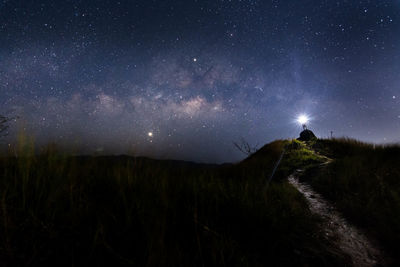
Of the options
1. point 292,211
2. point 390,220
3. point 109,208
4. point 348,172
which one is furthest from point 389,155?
point 109,208

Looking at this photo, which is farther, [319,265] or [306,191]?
[306,191]

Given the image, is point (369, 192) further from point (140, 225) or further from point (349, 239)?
point (140, 225)

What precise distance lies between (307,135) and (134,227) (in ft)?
53.0

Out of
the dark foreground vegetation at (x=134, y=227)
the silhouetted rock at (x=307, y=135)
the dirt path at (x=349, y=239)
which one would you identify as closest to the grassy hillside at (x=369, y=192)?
the dirt path at (x=349, y=239)

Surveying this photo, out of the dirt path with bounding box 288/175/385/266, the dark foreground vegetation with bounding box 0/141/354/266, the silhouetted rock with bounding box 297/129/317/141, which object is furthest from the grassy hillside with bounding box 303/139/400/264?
the silhouetted rock with bounding box 297/129/317/141

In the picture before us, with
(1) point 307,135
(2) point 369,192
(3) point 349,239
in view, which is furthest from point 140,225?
(1) point 307,135

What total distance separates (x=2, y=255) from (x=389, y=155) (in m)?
10.3

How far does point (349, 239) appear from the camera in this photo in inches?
98.6

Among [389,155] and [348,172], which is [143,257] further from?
[389,155]

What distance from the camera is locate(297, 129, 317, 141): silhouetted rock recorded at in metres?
14.2

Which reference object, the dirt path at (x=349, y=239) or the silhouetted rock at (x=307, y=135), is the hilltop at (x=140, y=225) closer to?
the dirt path at (x=349, y=239)

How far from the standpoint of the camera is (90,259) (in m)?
1.24

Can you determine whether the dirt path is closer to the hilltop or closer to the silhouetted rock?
the hilltop

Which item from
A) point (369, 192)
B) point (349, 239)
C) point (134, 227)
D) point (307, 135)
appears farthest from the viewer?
point (307, 135)
